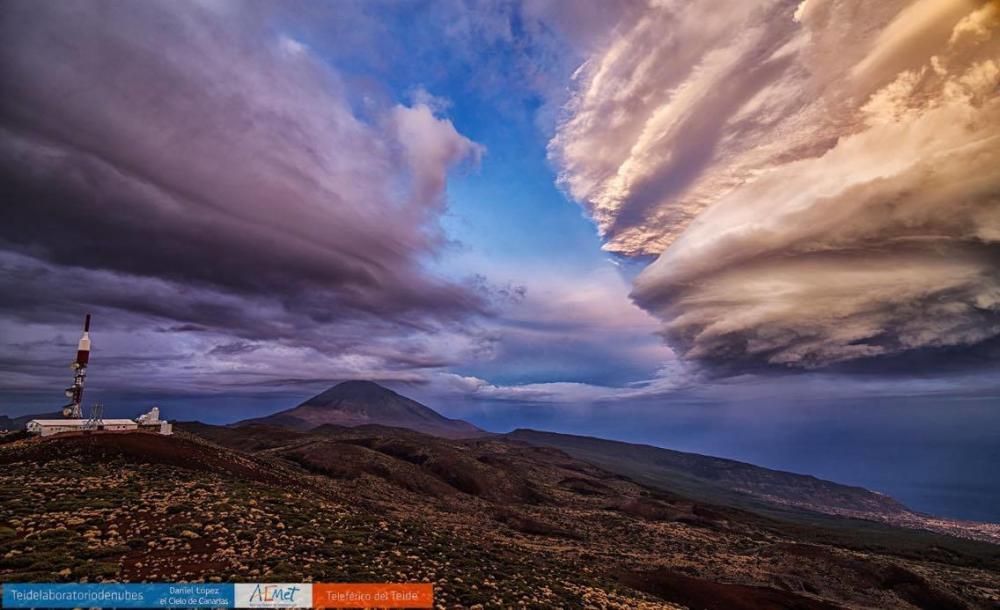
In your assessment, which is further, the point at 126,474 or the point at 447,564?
the point at 126,474

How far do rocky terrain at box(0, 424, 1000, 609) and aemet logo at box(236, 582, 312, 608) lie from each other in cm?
127

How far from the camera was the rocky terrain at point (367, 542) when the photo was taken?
812 inches

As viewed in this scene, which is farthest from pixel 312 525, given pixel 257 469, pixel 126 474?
pixel 257 469

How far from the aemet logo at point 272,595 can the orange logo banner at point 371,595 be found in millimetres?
485

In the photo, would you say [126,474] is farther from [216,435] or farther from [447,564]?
[216,435]

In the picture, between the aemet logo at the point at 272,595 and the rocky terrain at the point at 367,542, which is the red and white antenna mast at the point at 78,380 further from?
the aemet logo at the point at 272,595

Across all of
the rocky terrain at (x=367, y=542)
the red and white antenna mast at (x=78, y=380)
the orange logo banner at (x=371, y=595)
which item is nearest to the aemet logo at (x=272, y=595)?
the orange logo banner at (x=371, y=595)

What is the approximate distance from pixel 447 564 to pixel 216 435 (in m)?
139

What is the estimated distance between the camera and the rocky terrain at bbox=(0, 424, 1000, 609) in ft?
67.7

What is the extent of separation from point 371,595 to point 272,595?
12.7ft

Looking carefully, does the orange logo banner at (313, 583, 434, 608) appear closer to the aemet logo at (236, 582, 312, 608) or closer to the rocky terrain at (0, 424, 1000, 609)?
the aemet logo at (236, 582, 312, 608)

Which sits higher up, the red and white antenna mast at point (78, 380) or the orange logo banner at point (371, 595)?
the red and white antenna mast at point (78, 380)

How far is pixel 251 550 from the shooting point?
870 inches

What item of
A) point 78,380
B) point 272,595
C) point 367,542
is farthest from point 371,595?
point 78,380
